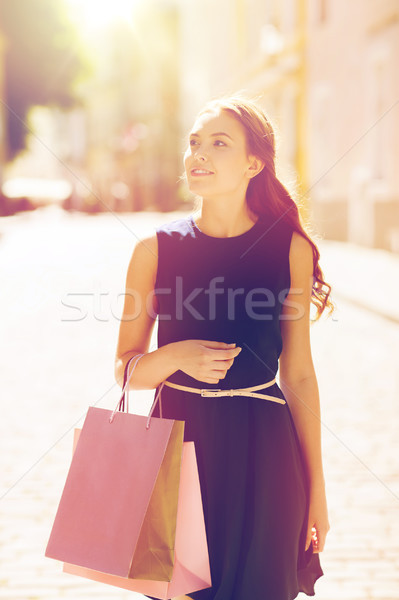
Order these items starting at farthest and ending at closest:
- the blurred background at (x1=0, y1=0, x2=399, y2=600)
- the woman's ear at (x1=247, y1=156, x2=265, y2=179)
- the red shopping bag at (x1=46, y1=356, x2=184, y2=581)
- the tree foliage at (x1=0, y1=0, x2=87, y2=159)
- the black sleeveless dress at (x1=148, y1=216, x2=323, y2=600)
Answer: the tree foliage at (x1=0, y1=0, x2=87, y2=159)
the blurred background at (x1=0, y1=0, x2=399, y2=600)
the woman's ear at (x1=247, y1=156, x2=265, y2=179)
the black sleeveless dress at (x1=148, y1=216, x2=323, y2=600)
the red shopping bag at (x1=46, y1=356, x2=184, y2=581)

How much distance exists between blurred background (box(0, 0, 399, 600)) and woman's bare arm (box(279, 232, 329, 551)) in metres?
0.35

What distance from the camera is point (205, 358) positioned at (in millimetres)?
1817

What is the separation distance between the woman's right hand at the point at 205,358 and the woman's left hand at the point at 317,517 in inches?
18.7

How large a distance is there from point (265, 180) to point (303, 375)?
0.54 metres

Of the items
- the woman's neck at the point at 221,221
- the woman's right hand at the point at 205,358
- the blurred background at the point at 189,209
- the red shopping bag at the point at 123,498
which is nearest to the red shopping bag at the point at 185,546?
the red shopping bag at the point at 123,498

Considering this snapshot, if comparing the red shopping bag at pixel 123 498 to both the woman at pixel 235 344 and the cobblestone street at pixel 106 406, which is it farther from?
the cobblestone street at pixel 106 406

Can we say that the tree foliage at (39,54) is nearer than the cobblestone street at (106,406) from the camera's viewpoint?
No

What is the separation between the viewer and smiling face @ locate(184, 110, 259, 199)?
6.31 feet

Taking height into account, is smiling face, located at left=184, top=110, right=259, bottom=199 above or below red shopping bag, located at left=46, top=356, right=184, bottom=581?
above

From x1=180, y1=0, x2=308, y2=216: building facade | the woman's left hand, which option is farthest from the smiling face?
x1=180, y1=0, x2=308, y2=216: building facade

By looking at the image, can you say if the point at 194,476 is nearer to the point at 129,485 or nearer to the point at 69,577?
the point at 129,485

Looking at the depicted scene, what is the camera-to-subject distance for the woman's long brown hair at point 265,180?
197cm

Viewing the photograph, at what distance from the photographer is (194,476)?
70.8 inches

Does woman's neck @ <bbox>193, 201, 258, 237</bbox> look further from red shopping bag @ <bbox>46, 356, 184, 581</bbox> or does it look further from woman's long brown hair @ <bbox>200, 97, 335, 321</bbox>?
red shopping bag @ <bbox>46, 356, 184, 581</bbox>
